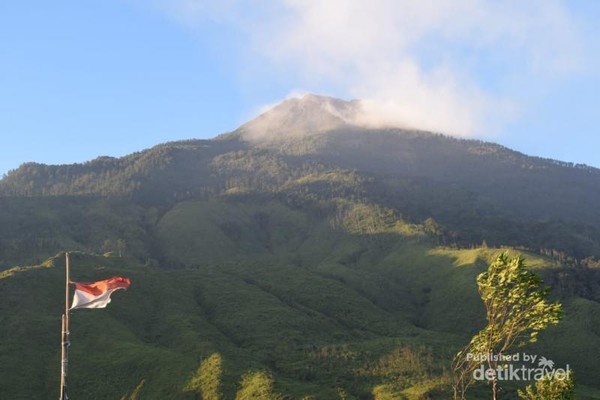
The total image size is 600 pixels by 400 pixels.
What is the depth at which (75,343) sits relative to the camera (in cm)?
13375

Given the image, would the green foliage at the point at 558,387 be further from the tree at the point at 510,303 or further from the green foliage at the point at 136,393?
the green foliage at the point at 136,393

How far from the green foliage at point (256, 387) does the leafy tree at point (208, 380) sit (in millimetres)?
4099

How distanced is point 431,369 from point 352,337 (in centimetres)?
3992

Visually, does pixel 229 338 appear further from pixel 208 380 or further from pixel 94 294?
pixel 94 294

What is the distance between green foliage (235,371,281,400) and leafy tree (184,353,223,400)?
4.10 meters

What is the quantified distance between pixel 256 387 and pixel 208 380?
33.6 feet

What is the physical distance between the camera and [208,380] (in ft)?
367

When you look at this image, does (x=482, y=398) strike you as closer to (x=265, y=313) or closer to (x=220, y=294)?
(x=265, y=313)

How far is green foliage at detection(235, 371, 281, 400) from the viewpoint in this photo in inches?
→ 4070

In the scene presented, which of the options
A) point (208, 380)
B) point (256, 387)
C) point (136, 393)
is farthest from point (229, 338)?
point (256, 387)

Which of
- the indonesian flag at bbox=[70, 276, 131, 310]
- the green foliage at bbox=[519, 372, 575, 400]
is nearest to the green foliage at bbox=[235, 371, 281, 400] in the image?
the indonesian flag at bbox=[70, 276, 131, 310]

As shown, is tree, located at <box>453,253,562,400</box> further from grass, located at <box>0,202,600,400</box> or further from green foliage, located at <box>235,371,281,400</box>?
grass, located at <box>0,202,600,400</box>

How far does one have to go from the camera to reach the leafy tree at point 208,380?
107438 millimetres

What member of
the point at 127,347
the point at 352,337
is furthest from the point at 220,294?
the point at 127,347
